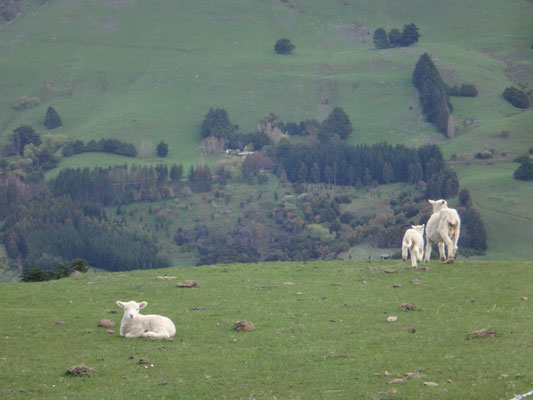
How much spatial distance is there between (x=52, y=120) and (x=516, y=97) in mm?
99477

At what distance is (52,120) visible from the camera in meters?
189

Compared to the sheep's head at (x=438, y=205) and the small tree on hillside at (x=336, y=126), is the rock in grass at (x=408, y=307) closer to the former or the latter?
the sheep's head at (x=438, y=205)

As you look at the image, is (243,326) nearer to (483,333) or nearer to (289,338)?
(289,338)

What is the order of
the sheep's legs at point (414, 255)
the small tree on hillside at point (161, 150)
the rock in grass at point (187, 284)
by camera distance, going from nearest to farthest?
the rock in grass at point (187, 284) → the sheep's legs at point (414, 255) → the small tree on hillside at point (161, 150)

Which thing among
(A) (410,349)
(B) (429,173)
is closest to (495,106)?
(B) (429,173)

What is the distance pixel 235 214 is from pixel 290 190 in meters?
16.7

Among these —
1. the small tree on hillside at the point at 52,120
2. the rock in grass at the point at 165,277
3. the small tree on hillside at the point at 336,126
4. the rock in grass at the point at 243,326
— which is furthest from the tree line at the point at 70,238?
the rock in grass at the point at 243,326

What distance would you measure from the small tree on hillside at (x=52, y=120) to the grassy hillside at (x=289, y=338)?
512 feet

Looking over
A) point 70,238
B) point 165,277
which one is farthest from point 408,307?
point 70,238

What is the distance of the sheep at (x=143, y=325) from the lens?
26750 millimetres

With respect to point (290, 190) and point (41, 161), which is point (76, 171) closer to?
point (41, 161)

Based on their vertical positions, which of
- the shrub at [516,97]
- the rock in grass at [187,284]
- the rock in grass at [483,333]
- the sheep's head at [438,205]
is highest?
the shrub at [516,97]

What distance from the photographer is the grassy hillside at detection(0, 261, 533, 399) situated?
2150 cm

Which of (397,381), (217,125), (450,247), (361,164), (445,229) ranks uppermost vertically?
(445,229)
